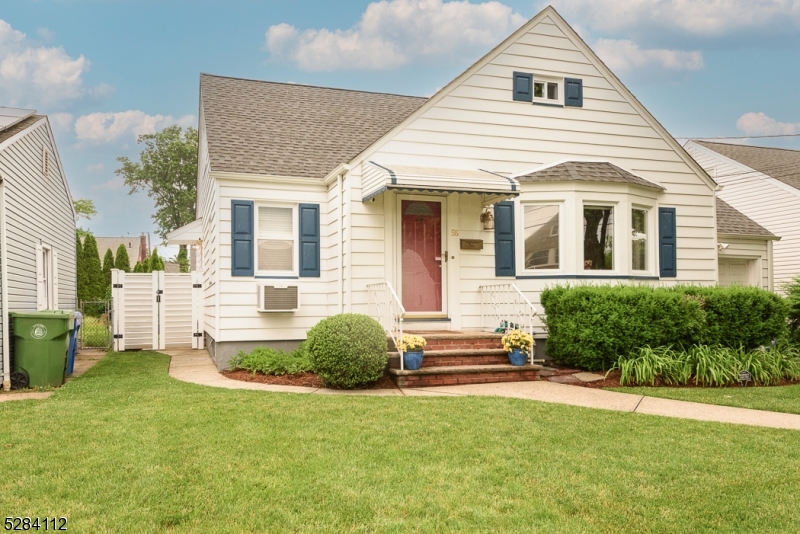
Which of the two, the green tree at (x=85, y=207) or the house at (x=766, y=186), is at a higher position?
the green tree at (x=85, y=207)

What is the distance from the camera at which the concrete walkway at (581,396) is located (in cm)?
600

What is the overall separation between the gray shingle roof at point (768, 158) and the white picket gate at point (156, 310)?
18000mm

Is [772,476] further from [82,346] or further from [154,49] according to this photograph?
[154,49]

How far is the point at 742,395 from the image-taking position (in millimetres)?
7164

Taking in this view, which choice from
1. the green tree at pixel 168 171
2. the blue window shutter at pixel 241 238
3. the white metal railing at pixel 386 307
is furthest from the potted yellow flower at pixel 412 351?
the green tree at pixel 168 171

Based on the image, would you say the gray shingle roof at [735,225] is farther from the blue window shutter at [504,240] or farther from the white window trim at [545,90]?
the blue window shutter at [504,240]

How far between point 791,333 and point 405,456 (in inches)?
360

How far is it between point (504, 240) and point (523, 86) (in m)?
2.76

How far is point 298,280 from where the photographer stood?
32.5 feet

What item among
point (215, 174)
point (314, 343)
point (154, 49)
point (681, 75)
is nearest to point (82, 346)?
point (215, 174)

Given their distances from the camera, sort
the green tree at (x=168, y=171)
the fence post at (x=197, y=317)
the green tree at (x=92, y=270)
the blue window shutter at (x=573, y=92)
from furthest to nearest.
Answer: the green tree at (x=168, y=171) → the green tree at (x=92, y=270) → the fence post at (x=197, y=317) → the blue window shutter at (x=573, y=92)

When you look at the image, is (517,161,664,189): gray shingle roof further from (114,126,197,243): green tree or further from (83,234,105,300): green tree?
(114,126,197,243): green tree

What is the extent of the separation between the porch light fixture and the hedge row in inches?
56.3

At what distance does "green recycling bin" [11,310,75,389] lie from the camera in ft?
26.2
